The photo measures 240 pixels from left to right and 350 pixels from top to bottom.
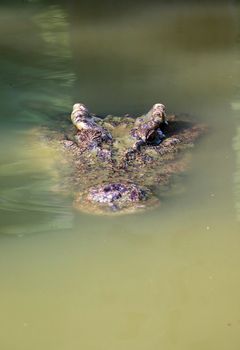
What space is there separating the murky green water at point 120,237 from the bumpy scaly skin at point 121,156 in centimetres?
11

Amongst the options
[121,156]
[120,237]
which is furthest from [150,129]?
[120,237]

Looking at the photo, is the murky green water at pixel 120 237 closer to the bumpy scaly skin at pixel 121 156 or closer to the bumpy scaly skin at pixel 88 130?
the bumpy scaly skin at pixel 121 156

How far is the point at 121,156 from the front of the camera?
4.28 metres

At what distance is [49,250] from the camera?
10.4ft

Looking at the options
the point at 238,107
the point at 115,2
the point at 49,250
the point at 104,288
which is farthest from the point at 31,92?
the point at 115,2

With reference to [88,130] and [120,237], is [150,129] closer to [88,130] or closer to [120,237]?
[88,130]

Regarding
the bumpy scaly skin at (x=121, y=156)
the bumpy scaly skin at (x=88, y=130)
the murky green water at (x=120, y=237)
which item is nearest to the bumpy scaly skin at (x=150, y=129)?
the bumpy scaly skin at (x=121, y=156)

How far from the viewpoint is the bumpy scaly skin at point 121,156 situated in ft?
11.8

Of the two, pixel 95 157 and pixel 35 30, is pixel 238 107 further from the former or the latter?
pixel 35 30

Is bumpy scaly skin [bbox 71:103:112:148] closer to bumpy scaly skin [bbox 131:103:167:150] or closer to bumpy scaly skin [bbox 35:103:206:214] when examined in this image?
bumpy scaly skin [bbox 35:103:206:214]

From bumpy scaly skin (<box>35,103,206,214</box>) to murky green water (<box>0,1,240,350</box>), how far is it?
4.5 inches

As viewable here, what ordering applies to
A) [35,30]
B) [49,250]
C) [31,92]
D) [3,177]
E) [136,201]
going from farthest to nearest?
[35,30]
[31,92]
[3,177]
[136,201]
[49,250]

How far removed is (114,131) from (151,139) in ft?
0.93

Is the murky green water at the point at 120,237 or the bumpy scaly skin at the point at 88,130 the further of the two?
the bumpy scaly skin at the point at 88,130
